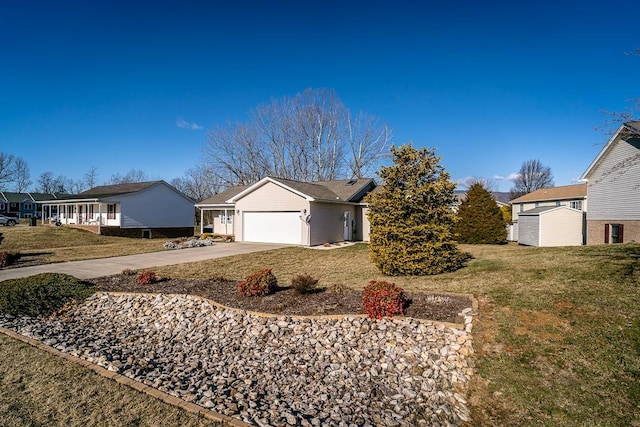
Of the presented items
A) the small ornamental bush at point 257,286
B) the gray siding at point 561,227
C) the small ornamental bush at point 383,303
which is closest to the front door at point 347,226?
the gray siding at point 561,227

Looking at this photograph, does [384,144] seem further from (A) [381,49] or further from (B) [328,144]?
(A) [381,49]

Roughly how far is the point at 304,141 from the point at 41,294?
29873 mm

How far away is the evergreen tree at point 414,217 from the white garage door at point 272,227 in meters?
10.7

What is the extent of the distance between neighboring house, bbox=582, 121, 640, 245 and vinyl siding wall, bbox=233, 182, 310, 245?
48.0ft

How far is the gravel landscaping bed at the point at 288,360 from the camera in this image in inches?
170

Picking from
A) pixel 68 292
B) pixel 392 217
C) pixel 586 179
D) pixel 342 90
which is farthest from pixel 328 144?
pixel 68 292

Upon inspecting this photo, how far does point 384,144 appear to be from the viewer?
3628cm

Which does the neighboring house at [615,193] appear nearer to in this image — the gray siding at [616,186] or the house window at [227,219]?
the gray siding at [616,186]

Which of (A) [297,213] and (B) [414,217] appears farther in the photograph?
(A) [297,213]

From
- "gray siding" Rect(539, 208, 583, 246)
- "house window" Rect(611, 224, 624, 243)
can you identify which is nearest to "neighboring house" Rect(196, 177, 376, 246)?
"gray siding" Rect(539, 208, 583, 246)

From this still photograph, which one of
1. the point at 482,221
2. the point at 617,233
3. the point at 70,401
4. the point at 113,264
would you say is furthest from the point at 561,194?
the point at 70,401

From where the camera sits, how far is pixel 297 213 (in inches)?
823

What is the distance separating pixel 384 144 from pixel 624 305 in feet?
103

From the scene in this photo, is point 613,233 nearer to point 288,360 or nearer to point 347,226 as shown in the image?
point 347,226
